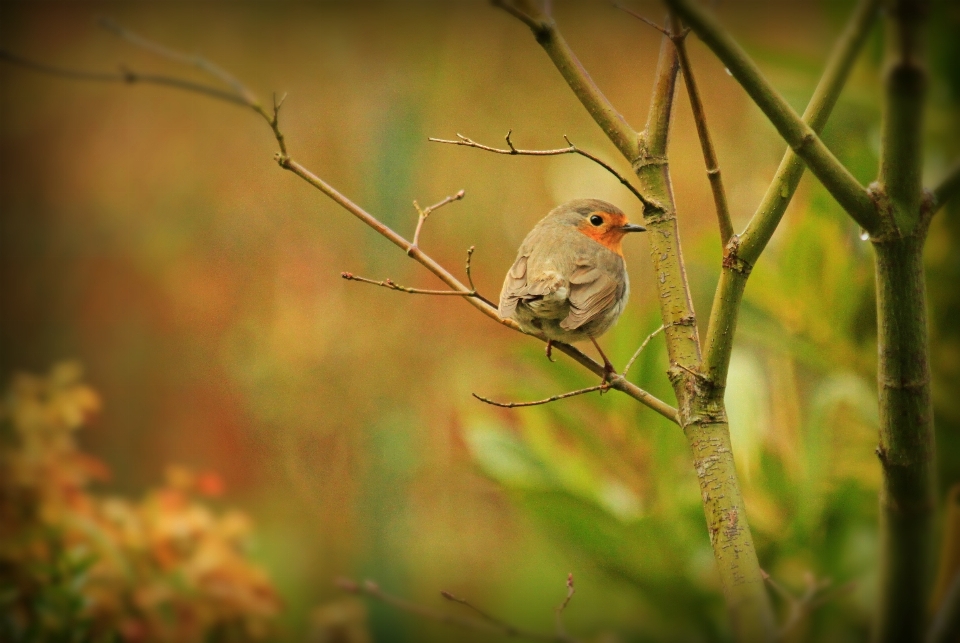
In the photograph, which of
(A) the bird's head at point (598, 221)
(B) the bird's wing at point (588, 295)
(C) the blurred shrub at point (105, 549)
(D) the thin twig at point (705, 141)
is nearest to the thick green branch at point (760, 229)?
(D) the thin twig at point (705, 141)

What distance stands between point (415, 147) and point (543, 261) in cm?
141

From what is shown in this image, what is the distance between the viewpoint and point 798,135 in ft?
1.69

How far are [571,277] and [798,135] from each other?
729 millimetres

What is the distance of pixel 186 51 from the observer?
7.90 feet

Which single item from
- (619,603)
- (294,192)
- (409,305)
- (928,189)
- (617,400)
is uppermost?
(294,192)

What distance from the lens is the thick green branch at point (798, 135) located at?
0.50 m

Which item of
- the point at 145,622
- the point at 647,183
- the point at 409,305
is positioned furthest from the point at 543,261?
the point at 409,305

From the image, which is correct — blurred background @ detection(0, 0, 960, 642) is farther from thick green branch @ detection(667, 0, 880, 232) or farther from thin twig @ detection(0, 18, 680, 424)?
thick green branch @ detection(667, 0, 880, 232)

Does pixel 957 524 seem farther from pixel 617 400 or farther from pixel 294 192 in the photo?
pixel 294 192

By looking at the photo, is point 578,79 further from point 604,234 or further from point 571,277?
point 604,234

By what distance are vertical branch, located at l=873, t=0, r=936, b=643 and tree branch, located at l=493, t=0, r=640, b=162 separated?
0.72 ft

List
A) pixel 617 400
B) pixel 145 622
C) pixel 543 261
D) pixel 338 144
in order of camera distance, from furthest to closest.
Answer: pixel 338 144 → pixel 145 622 → pixel 617 400 → pixel 543 261

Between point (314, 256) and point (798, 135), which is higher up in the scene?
point (314, 256)

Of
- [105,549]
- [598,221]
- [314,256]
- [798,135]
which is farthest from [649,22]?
[314,256]
